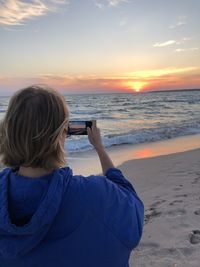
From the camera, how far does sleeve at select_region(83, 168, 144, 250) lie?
1.46 metres

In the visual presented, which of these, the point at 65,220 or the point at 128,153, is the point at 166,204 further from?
the point at 128,153

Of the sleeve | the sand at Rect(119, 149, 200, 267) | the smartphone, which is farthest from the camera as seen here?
the sand at Rect(119, 149, 200, 267)

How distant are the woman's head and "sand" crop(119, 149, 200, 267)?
86.1 inches

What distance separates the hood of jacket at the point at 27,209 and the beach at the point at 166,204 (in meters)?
2.13

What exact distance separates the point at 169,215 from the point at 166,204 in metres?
0.55

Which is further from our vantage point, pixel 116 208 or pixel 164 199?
pixel 164 199

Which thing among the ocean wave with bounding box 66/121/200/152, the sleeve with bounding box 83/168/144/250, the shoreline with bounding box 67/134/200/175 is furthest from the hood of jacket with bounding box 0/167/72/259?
the ocean wave with bounding box 66/121/200/152

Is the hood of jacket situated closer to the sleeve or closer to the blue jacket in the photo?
the blue jacket

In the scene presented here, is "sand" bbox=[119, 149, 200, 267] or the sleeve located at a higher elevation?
the sleeve

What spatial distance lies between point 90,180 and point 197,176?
18.3 feet

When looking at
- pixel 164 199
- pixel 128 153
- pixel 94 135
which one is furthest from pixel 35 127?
pixel 128 153

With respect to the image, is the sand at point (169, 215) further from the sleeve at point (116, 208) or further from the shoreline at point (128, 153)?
the sleeve at point (116, 208)

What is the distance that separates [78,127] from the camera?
1724 mm

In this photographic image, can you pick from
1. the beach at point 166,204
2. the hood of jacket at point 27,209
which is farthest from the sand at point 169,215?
the hood of jacket at point 27,209
